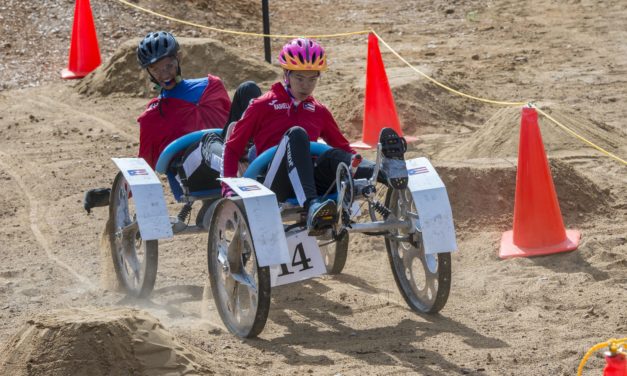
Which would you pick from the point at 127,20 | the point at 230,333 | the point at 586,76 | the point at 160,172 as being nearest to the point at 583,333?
the point at 230,333

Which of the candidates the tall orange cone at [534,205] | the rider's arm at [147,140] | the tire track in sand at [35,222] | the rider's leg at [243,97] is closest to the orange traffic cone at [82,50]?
the tire track in sand at [35,222]

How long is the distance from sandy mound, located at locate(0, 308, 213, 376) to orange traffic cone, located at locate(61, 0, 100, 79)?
37.8 ft

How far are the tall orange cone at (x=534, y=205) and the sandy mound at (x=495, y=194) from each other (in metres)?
0.58

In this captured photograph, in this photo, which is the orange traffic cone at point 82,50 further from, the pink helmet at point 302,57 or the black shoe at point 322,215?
the black shoe at point 322,215

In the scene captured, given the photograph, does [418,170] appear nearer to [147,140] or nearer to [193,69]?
[147,140]

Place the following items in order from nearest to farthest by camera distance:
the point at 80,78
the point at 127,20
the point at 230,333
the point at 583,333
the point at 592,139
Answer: the point at 583,333 < the point at 230,333 < the point at 592,139 < the point at 80,78 < the point at 127,20

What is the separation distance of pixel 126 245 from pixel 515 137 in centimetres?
399

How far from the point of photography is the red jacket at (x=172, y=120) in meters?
A: 9.81

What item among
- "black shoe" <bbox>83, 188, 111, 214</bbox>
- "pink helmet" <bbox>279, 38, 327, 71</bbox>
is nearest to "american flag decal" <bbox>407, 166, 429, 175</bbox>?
"pink helmet" <bbox>279, 38, 327, 71</bbox>

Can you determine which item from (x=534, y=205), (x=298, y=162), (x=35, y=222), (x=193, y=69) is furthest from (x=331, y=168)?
(x=193, y=69)

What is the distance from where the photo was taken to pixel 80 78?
1753 centimetres

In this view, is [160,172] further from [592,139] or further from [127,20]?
[127,20]

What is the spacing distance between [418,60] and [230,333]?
10.3 meters

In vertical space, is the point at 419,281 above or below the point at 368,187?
below
